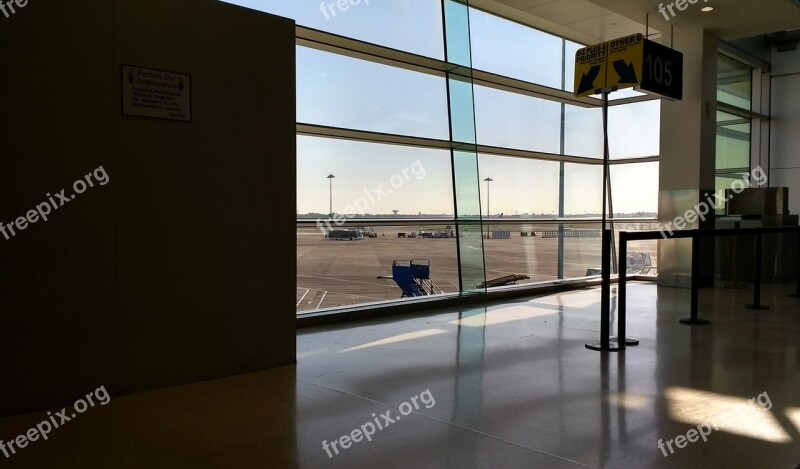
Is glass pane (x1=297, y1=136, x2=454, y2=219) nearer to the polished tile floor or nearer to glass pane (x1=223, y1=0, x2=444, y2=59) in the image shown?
glass pane (x1=223, y1=0, x2=444, y2=59)

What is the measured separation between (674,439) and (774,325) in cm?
344

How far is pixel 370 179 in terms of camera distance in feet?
20.4

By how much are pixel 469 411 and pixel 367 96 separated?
4.18 meters

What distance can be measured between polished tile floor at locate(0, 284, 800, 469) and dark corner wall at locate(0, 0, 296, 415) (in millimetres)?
Result: 255

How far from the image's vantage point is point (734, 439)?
245 cm

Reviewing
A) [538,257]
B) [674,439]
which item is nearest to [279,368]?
[674,439]

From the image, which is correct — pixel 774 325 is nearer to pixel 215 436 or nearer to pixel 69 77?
pixel 215 436

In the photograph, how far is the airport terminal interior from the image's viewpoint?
8.43 feet

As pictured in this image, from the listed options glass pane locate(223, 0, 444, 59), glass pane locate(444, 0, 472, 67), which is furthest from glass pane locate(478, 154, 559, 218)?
glass pane locate(223, 0, 444, 59)

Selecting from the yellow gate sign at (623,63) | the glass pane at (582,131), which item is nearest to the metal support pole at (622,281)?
the yellow gate sign at (623,63)

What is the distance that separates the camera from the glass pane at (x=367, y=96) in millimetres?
5691

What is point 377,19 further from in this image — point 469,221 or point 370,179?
point 469,221

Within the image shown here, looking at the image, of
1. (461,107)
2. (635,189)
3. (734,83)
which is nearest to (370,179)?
(461,107)

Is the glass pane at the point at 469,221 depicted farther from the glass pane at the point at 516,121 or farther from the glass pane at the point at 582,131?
the glass pane at the point at 582,131
